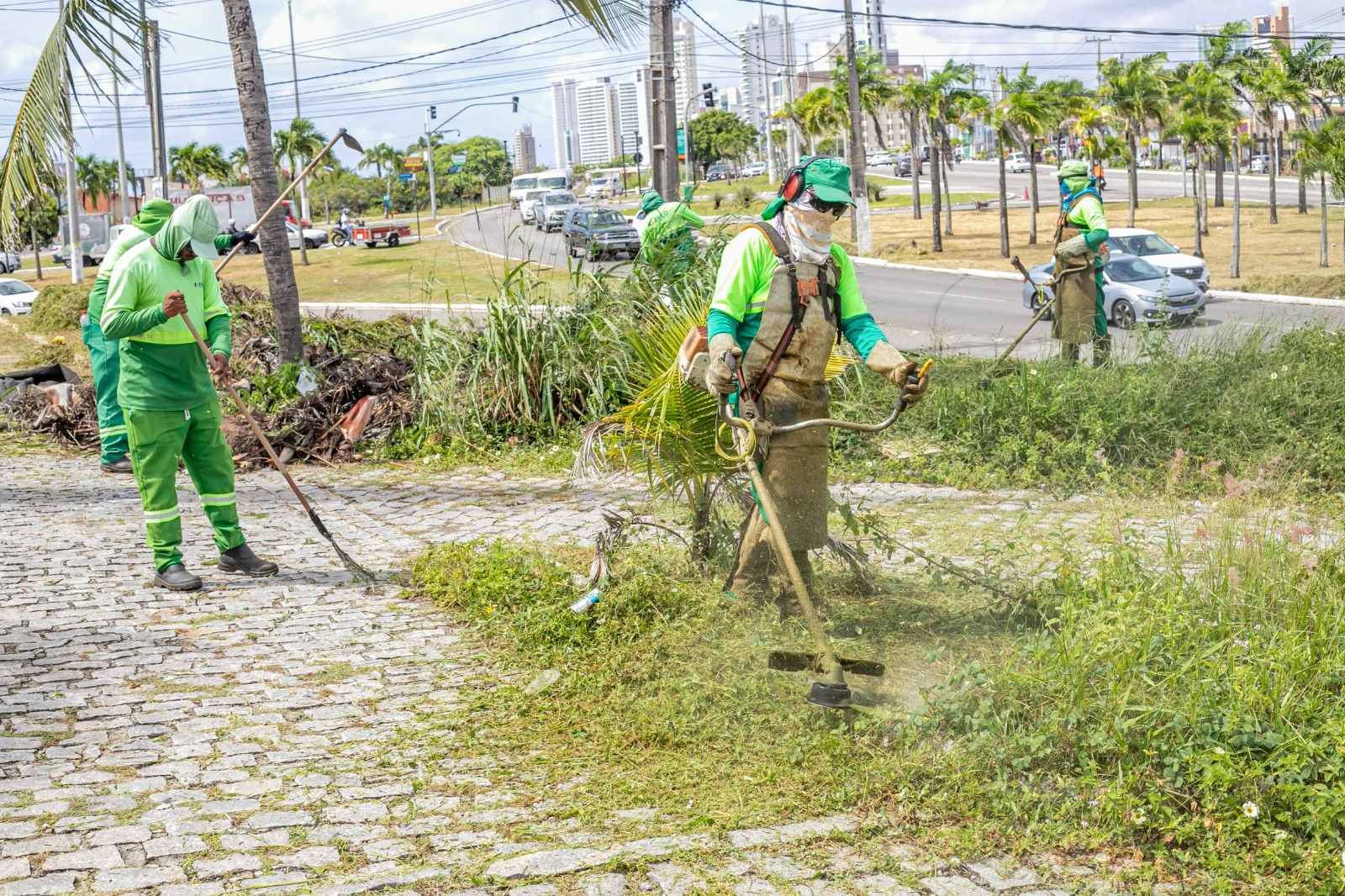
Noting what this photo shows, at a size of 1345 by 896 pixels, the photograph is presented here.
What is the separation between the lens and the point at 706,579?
20.0ft

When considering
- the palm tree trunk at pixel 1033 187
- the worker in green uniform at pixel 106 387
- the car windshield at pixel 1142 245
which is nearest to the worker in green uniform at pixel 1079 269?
the worker in green uniform at pixel 106 387

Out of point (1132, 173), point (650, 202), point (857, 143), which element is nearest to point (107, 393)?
point (650, 202)

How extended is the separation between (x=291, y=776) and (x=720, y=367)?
6.91 feet

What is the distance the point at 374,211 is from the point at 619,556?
95.7 meters

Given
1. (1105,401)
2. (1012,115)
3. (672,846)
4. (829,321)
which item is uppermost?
(1012,115)

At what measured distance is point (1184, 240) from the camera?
3656cm

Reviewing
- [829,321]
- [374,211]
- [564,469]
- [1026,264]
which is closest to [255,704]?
[829,321]

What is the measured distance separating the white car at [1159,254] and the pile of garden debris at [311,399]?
13483 mm

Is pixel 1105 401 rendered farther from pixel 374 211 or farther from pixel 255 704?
pixel 374 211

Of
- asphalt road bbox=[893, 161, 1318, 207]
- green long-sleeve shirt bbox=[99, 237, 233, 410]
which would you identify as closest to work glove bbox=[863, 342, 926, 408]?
green long-sleeve shirt bbox=[99, 237, 233, 410]

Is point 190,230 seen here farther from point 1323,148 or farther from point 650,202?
point 1323,148

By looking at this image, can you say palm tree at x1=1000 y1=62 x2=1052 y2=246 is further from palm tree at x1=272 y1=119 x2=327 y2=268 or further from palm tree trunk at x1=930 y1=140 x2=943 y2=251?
palm tree at x1=272 y1=119 x2=327 y2=268

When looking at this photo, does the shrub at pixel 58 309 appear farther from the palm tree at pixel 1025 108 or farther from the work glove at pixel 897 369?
the palm tree at pixel 1025 108

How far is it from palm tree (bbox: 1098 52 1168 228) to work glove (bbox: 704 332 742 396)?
120 ft
